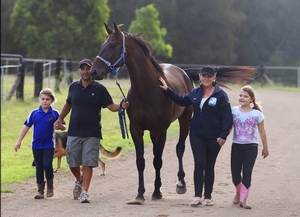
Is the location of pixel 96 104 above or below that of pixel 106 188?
above

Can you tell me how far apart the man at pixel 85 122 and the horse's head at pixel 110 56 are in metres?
0.31

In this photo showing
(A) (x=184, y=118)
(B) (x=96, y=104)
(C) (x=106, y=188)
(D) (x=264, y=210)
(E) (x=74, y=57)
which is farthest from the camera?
(E) (x=74, y=57)

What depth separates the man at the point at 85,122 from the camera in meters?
8.41

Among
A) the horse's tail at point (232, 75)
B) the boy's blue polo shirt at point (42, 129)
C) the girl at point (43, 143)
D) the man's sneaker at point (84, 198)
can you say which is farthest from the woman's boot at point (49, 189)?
the horse's tail at point (232, 75)

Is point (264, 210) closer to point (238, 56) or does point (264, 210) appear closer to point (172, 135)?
point (172, 135)

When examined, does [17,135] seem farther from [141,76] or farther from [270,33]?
[270,33]

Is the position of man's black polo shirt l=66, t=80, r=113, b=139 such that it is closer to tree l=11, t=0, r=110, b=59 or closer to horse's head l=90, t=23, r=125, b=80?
horse's head l=90, t=23, r=125, b=80

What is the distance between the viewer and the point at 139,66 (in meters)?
8.61

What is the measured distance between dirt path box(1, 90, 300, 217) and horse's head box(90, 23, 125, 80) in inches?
63.1

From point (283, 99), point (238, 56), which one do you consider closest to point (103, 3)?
point (283, 99)

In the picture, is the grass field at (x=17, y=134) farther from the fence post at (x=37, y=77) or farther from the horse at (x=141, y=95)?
the horse at (x=141, y=95)

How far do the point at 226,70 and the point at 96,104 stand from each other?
2.74 metres

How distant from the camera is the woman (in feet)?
26.0

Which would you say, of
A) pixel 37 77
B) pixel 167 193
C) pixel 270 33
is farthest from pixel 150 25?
pixel 167 193
